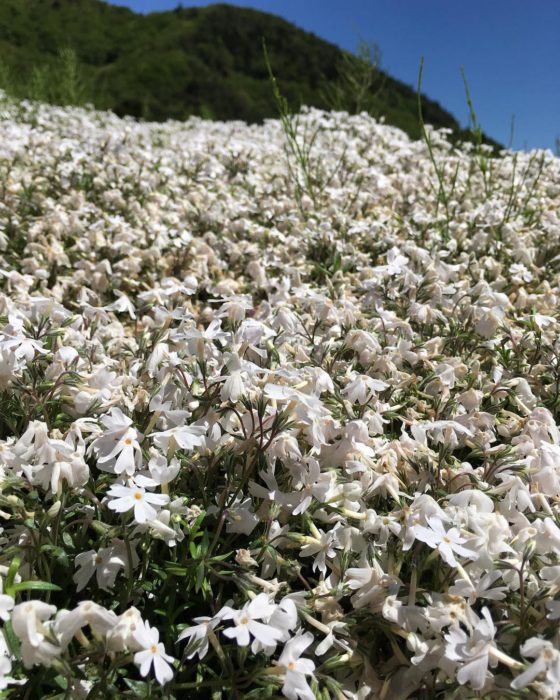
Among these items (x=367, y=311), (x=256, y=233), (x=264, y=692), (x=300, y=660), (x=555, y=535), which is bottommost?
(x=264, y=692)

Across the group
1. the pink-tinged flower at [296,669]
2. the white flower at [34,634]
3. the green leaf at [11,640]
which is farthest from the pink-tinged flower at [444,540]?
the green leaf at [11,640]

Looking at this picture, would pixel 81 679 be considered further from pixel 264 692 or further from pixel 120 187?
pixel 120 187

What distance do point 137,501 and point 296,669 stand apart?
594 millimetres

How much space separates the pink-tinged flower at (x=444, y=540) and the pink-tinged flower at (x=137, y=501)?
0.71 m

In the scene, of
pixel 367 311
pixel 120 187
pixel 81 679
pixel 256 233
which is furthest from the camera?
pixel 120 187

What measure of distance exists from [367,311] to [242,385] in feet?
4.98

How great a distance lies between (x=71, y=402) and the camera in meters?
2.26

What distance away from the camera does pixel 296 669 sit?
4.98 ft

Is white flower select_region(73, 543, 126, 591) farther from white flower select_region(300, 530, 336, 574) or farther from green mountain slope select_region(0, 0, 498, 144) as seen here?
green mountain slope select_region(0, 0, 498, 144)

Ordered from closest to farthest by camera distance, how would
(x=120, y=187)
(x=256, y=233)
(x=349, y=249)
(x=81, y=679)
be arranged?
(x=81, y=679) → (x=349, y=249) → (x=256, y=233) → (x=120, y=187)

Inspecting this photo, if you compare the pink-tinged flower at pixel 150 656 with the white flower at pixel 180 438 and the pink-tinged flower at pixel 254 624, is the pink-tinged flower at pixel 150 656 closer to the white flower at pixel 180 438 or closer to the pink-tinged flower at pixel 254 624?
the pink-tinged flower at pixel 254 624

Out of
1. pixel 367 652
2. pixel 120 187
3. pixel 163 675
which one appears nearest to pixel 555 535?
pixel 367 652

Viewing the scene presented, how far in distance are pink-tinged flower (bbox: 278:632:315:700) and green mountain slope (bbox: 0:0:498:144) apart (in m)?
28.4

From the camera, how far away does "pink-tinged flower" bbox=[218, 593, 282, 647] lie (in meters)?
1.51
